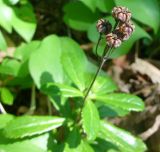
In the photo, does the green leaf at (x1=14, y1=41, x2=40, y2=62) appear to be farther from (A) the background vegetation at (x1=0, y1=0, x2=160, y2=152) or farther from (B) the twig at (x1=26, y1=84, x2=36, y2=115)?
(B) the twig at (x1=26, y1=84, x2=36, y2=115)

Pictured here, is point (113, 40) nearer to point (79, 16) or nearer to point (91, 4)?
point (91, 4)

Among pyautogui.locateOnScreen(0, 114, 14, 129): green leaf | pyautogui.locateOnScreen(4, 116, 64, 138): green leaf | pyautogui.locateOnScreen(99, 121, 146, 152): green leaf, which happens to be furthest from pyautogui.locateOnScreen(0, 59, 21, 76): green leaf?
pyautogui.locateOnScreen(99, 121, 146, 152): green leaf

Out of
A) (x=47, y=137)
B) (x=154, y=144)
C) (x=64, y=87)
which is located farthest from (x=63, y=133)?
(x=154, y=144)

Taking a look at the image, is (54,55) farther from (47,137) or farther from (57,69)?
(47,137)

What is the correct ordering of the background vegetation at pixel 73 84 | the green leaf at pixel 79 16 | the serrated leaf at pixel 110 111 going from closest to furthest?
the background vegetation at pixel 73 84, the serrated leaf at pixel 110 111, the green leaf at pixel 79 16

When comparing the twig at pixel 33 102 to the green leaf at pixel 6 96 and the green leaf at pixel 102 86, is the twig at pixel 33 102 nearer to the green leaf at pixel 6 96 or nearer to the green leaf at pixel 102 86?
the green leaf at pixel 6 96

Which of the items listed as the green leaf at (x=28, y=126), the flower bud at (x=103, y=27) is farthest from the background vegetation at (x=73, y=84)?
the flower bud at (x=103, y=27)

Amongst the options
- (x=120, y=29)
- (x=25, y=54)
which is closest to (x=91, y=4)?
(x=25, y=54)
